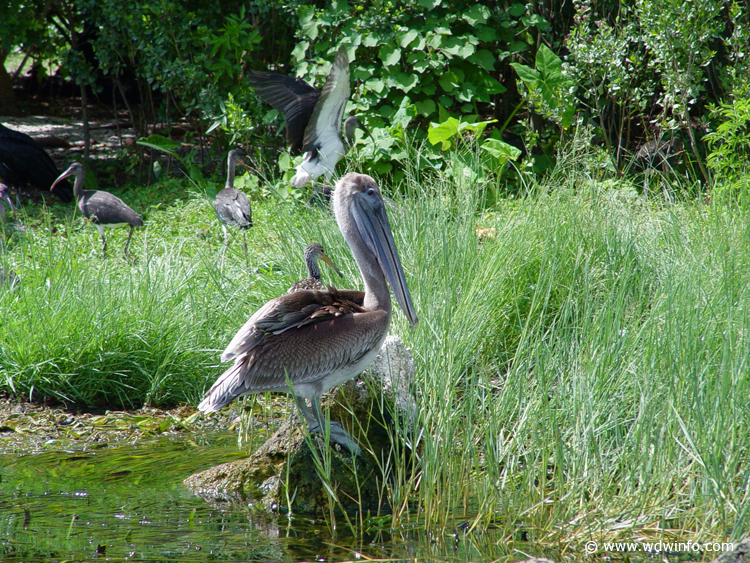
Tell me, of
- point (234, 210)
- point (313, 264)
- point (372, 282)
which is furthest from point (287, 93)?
point (372, 282)

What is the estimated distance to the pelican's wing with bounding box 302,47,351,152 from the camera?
7.03m

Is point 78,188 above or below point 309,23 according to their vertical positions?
below

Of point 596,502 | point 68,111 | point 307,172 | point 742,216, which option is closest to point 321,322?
point 596,502

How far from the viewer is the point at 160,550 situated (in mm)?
3016

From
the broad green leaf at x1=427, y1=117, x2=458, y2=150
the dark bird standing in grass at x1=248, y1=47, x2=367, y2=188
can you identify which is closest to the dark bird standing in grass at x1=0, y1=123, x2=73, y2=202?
the dark bird standing in grass at x1=248, y1=47, x2=367, y2=188

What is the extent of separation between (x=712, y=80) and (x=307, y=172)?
4799 millimetres

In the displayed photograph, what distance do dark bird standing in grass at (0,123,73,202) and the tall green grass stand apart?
404 centimetres

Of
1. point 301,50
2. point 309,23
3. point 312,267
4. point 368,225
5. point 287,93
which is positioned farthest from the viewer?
point 301,50

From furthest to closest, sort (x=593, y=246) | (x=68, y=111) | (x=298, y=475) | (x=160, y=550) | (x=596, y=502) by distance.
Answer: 1. (x=68, y=111)
2. (x=593, y=246)
3. (x=298, y=475)
4. (x=160, y=550)
5. (x=596, y=502)

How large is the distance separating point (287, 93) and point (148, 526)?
552 cm

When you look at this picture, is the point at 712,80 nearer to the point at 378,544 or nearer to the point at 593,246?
the point at 593,246

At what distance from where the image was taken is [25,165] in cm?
984

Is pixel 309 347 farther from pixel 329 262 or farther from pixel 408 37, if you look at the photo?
pixel 408 37

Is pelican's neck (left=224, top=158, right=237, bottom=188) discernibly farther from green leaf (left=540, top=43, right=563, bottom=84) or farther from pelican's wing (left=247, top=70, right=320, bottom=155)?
green leaf (left=540, top=43, right=563, bottom=84)
